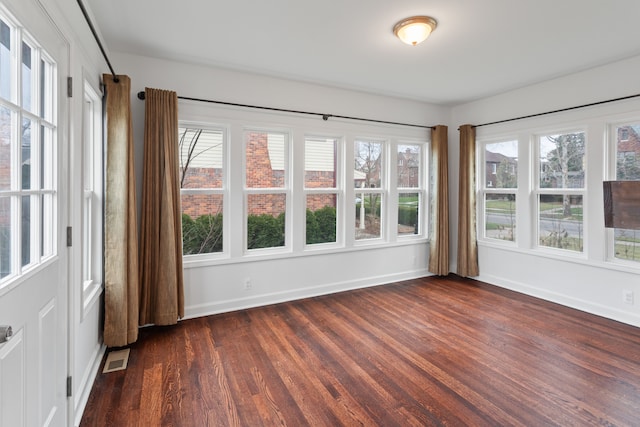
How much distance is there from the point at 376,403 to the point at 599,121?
12.3 feet

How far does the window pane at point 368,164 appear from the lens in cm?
460

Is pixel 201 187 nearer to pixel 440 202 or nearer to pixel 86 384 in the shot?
pixel 86 384

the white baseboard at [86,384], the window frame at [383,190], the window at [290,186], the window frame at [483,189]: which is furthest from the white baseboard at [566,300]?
the white baseboard at [86,384]

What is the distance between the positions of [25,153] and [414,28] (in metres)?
2.62

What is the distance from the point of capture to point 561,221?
408 cm

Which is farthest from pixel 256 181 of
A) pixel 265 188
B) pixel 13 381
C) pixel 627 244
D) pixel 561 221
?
pixel 627 244

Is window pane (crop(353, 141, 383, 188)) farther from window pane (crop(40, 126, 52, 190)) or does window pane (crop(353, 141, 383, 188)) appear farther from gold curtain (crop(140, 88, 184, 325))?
window pane (crop(40, 126, 52, 190))

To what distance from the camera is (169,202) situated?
3.17 metres

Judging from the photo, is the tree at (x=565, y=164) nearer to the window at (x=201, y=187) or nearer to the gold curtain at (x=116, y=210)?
the window at (x=201, y=187)

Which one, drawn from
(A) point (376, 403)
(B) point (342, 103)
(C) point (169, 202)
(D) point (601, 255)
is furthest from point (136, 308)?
(D) point (601, 255)

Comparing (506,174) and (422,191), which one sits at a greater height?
(506,174)

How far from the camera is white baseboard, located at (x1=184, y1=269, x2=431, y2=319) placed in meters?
3.61

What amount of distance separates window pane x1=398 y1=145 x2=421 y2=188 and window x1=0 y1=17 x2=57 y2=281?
4197 mm

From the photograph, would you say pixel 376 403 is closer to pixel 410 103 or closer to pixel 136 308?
pixel 136 308
